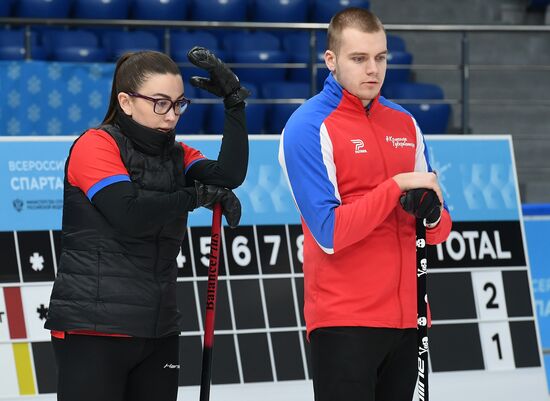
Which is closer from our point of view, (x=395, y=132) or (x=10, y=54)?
(x=395, y=132)

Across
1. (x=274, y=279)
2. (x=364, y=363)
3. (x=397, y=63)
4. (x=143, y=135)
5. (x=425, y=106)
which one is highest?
(x=397, y=63)

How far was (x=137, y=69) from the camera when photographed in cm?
250

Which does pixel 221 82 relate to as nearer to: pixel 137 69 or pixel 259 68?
pixel 137 69

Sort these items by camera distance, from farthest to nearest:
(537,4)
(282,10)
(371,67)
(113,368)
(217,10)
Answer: (537,4), (282,10), (217,10), (371,67), (113,368)

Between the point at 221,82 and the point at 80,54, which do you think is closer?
the point at 221,82

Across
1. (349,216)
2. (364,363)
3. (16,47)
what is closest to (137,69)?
(349,216)

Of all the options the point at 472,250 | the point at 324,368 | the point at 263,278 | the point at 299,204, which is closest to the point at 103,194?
the point at 299,204

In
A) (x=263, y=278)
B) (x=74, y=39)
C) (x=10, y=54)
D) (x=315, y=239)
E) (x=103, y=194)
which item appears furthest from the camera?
(x=74, y=39)

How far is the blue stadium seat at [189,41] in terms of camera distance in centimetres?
764

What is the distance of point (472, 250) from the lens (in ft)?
14.9

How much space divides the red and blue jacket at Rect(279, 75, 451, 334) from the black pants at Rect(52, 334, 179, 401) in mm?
413

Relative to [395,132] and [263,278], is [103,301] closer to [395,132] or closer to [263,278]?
[395,132]

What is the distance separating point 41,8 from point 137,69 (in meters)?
5.68

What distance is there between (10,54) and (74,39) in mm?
616
